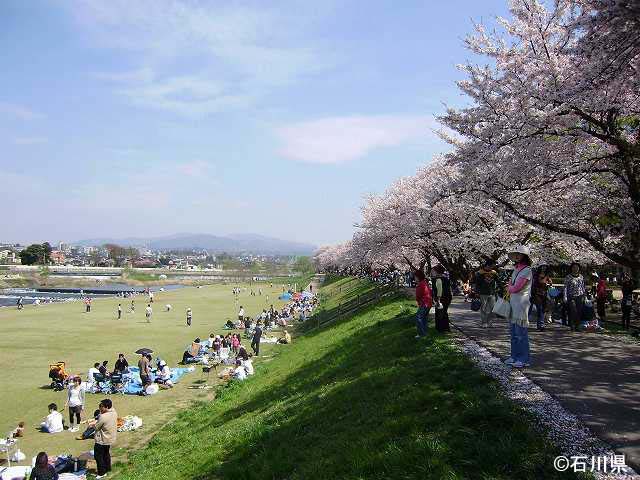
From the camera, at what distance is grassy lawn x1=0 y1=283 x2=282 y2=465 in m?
14.5

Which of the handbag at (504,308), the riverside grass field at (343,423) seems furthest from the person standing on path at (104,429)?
the handbag at (504,308)

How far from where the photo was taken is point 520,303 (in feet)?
25.5

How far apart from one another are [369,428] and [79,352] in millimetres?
24944

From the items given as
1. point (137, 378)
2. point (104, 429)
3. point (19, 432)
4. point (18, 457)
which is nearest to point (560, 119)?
point (104, 429)

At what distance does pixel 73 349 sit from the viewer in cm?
2756

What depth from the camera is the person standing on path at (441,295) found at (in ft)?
38.3

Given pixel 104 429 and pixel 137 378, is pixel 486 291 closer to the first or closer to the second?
pixel 104 429

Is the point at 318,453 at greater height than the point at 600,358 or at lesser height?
lesser

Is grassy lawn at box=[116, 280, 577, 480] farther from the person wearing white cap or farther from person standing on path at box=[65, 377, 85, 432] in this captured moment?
the person wearing white cap

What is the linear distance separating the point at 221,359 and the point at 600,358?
1752cm

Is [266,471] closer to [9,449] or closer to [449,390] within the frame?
[449,390]

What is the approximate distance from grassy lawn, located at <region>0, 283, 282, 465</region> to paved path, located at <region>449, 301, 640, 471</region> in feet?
35.2

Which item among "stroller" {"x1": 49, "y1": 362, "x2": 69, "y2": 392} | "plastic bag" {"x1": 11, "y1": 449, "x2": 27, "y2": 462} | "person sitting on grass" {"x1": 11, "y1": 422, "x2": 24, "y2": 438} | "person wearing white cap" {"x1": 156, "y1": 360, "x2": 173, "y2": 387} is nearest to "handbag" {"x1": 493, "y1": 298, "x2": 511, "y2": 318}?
"plastic bag" {"x1": 11, "y1": 449, "x2": 27, "y2": 462}

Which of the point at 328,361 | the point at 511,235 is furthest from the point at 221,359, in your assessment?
the point at 511,235
